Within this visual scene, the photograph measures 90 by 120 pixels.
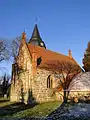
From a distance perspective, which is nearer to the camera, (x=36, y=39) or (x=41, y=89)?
(x=41, y=89)

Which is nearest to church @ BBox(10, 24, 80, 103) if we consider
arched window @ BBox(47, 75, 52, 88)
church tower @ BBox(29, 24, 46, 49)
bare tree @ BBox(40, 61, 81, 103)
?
arched window @ BBox(47, 75, 52, 88)

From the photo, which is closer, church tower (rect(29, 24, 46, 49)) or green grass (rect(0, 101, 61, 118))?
green grass (rect(0, 101, 61, 118))

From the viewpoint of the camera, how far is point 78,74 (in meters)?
40.0

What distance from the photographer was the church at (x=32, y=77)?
117ft

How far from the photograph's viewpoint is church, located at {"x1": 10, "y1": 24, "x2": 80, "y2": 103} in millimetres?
35531

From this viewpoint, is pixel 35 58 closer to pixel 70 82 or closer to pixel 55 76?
pixel 55 76

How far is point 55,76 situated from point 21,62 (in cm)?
739

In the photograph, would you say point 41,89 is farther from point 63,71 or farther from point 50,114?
point 50,114

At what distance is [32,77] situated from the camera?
3575 cm

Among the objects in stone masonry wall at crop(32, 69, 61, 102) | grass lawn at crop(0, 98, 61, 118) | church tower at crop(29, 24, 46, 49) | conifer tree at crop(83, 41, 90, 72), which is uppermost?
church tower at crop(29, 24, 46, 49)

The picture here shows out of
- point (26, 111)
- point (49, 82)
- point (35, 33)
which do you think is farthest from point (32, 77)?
point (35, 33)

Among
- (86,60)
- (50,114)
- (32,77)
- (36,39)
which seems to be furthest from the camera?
(36,39)

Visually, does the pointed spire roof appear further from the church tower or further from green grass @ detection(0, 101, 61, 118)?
green grass @ detection(0, 101, 61, 118)

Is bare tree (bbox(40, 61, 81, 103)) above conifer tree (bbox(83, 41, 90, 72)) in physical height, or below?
below
